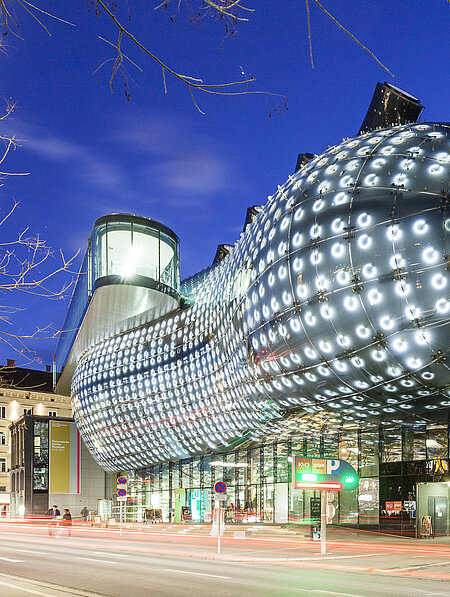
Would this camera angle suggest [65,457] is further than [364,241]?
Yes

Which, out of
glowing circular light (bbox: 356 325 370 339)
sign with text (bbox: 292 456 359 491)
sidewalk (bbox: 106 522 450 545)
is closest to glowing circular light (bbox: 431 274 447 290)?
glowing circular light (bbox: 356 325 370 339)

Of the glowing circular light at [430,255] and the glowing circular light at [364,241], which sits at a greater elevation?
the glowing circular light at [364,241]

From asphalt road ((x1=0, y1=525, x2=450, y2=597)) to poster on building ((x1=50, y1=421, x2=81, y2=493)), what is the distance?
3851cm

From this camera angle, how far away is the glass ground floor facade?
2986cm

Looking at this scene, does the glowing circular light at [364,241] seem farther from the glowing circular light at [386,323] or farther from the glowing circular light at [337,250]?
the glowing circular light at [386,323]

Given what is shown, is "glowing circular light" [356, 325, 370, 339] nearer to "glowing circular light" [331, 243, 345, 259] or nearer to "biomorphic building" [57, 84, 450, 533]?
"biomorphic building" [57, 84, 450, 533]

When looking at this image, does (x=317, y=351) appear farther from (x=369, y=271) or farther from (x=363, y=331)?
(x=369, y=271)

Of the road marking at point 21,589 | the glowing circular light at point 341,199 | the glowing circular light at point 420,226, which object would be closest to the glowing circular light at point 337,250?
the glowing circular light at point 341,199

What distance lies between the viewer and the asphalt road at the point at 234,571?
12506 mm

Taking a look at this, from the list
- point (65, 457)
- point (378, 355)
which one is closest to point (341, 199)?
point (378, 355)

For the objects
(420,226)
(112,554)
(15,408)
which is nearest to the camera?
(420,226)

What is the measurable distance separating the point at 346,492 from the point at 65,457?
1451 inches

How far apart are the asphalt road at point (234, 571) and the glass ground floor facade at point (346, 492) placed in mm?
4810

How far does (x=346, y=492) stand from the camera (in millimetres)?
34562
